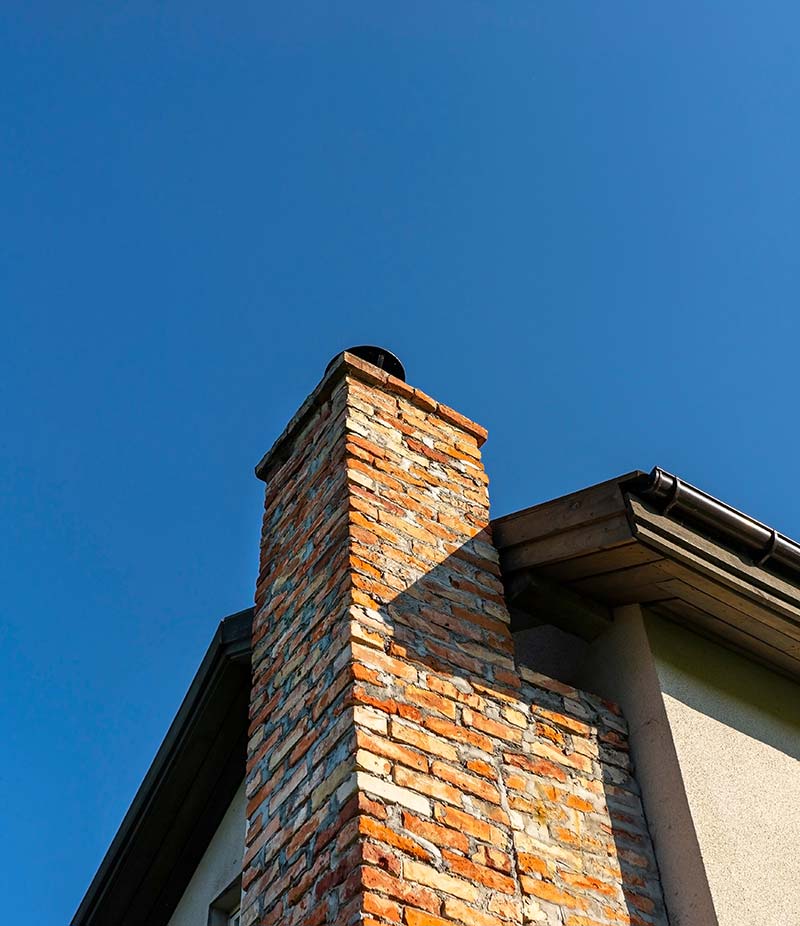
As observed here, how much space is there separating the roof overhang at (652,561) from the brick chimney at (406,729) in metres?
0.23

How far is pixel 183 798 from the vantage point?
261 inches

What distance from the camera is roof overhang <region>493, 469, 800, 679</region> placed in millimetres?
4891

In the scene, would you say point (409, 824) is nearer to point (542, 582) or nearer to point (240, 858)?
point (542, 582)

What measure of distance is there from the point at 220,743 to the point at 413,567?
2335 mm

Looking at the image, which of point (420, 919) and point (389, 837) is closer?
point (420, 919)

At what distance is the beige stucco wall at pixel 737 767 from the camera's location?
4281mm

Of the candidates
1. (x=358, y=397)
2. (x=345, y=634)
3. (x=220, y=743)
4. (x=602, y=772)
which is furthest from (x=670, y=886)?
(x=220, y=743)

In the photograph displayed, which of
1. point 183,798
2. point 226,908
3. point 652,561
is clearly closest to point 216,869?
point 226,908

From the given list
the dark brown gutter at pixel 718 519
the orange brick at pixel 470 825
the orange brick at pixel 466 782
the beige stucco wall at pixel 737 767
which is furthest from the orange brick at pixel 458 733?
the dark brown gutter at pixel 718 519

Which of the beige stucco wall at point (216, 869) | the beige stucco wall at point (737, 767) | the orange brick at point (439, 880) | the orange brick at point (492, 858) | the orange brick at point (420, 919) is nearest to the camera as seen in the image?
the orange brick at point (420, 919)

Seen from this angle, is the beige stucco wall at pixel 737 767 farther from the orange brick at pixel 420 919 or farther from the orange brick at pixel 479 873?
the orange brick at pixel 420 919

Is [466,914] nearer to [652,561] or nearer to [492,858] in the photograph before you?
[492,858]

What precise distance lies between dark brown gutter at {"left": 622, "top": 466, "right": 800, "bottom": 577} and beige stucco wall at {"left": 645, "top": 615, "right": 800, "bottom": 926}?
1.66 feet

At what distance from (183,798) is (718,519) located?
12.0 ft
